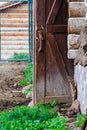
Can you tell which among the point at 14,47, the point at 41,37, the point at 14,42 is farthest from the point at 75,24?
the point at 14,47

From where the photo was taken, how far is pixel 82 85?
5973mm

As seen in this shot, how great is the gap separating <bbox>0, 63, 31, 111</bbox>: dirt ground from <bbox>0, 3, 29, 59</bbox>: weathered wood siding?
1.73 meters

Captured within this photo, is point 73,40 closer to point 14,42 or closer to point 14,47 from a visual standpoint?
point 14,42

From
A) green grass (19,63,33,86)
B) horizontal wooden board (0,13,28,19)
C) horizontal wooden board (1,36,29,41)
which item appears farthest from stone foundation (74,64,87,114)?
horizontal wooden board (0,13,28,19)

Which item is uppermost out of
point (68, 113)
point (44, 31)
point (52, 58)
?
point (44, 31)

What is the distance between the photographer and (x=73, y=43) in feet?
20.7

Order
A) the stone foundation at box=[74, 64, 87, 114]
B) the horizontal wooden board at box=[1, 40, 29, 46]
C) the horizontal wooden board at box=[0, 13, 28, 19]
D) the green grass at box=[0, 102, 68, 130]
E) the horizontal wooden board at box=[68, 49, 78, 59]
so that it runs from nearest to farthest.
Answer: the green grass at box=[0, 102, 68, 130] → the stone foundation at box=[74, 64, 87, 114] → the horizontal wooden board at box=[68, 49, 78, 59] → the horizontal wooden board at box=[1, 40, 29, 46] → the horizontal wooden board at box=[0, 13, 28, 19]

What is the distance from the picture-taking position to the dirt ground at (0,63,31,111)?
26.8ft

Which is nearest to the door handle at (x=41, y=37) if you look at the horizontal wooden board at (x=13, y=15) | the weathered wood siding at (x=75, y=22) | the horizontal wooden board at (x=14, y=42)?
the weathered wood siding at (x=75, y=22)

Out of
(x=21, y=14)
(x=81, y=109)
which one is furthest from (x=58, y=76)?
(x=21, y=14)

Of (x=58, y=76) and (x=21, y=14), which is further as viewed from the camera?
(x=21, y=14)

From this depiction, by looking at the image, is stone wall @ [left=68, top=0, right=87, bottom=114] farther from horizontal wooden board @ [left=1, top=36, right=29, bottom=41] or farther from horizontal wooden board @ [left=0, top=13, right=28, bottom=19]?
horizontal wooden board @ [left=0, top=13, right=28, bottom=19]

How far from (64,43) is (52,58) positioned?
1.02ft

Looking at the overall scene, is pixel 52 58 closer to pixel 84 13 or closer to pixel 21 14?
pixel 84 13
